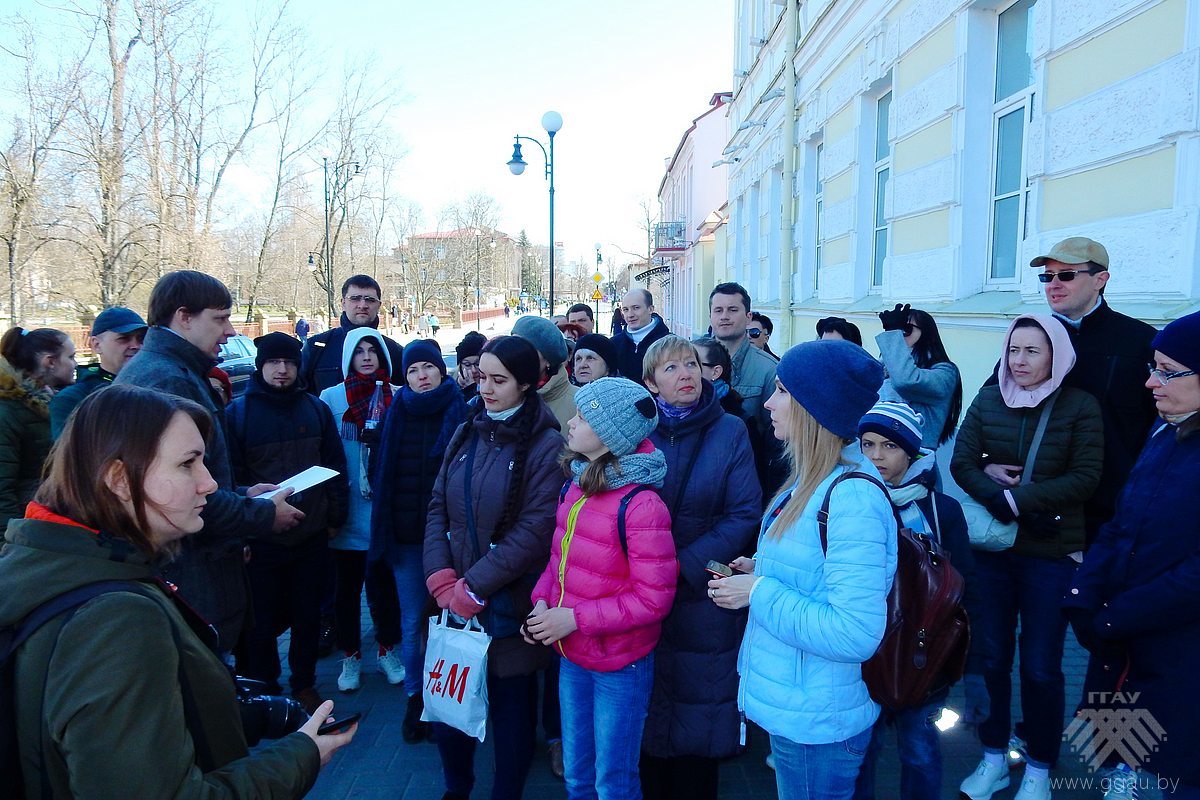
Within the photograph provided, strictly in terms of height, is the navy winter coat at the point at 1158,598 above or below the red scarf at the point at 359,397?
below

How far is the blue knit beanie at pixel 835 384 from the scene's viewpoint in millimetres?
1985

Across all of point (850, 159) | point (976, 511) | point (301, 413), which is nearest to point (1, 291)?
point (301, 413)

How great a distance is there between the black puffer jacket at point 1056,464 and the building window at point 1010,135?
3.19 m

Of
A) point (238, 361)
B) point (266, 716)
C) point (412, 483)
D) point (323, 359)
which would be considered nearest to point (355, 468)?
point (412, 483)

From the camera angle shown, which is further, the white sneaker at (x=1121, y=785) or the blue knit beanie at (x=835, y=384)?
the white sneaker at (x=1121, y=785)

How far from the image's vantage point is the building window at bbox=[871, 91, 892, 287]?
8750 millimetres

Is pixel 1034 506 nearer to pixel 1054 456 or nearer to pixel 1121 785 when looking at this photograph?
pixel 1054 456

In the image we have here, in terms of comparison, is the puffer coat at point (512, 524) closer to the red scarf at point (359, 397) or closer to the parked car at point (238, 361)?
the red scarf at point (359, 397)

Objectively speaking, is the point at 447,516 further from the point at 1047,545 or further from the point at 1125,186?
the point at 1125,186

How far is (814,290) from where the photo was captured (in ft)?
37.4

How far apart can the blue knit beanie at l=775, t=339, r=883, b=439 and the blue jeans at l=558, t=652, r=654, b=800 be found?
1.15 meters

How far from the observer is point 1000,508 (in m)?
2.99

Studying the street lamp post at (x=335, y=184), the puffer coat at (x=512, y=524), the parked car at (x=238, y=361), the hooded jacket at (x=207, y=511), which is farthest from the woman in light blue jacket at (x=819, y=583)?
the street lamp post at (x=335, y=184)

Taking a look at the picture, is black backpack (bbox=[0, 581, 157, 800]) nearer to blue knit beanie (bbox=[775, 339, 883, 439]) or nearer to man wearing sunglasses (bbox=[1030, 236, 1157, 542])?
blue knit beanie (bbox=[775, 339, 883, 439])
